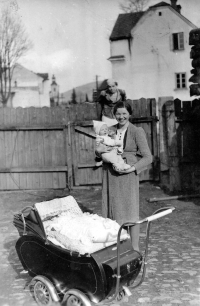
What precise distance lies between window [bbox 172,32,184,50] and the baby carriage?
27.0m

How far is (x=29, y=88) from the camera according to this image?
3509 cm

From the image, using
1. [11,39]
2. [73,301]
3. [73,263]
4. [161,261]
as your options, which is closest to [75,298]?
[73,301]

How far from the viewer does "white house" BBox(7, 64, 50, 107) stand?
111 ft

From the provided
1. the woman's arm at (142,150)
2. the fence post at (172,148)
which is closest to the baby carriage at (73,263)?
the woman's arm at (142,150)

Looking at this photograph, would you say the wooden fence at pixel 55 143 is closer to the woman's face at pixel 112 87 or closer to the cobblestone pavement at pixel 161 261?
the cobblestone pavement at pixel 161 261

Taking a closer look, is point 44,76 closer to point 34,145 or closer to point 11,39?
point 11,39

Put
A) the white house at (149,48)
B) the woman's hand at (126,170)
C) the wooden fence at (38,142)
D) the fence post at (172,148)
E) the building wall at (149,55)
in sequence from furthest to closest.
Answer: the building wall at (149,55), the white house at (149,48), the wooden fence at (38,142), the fence post at (172,148), the woman's hand at (126,170)

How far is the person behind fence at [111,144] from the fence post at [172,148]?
487 cm

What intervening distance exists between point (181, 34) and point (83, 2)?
84.9 feet

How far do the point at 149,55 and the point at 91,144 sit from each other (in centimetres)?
1992

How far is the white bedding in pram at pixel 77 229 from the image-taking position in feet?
11.0

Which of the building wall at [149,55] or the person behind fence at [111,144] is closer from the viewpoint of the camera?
the person behind fence at [111,144]

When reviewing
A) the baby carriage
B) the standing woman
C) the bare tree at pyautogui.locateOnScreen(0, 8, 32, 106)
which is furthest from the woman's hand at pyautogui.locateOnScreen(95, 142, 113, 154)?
the bare tree at pyautogui.locateOnScreen(0, 8, 32, 106)

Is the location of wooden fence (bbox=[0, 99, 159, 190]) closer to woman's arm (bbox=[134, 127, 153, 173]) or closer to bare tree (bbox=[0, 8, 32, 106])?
bare tree (bbox=[0, 8, 32, 106])
